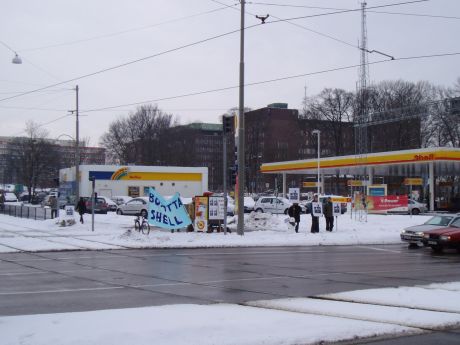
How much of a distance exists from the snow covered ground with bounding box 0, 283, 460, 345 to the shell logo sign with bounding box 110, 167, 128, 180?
60.7 meters

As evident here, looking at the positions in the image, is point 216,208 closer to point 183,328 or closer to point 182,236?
point 182,236

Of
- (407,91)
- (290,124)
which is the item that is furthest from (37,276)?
(290,124)

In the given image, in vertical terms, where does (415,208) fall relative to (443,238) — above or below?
above

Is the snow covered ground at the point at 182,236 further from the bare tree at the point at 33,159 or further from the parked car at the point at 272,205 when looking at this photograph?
the bare tree at the point at 33,159

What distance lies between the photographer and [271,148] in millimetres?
117312

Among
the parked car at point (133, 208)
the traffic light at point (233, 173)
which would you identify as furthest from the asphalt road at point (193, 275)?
the parked car at point (133, 208)

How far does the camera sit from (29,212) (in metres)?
44.6

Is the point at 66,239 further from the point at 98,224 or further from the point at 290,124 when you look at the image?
the point at 290,124

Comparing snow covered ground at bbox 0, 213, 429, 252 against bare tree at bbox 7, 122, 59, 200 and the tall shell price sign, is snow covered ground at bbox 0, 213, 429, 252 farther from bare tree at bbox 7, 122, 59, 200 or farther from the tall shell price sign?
bare tree at bbox 7, 122, 59, 200

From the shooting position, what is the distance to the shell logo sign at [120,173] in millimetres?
70125

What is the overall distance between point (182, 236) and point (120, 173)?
4397 cm

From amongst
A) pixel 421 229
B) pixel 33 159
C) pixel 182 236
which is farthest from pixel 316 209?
pixel 33 159

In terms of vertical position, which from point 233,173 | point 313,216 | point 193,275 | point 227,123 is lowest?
point 193,275

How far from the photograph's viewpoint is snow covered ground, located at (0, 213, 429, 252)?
2495 centimetres
